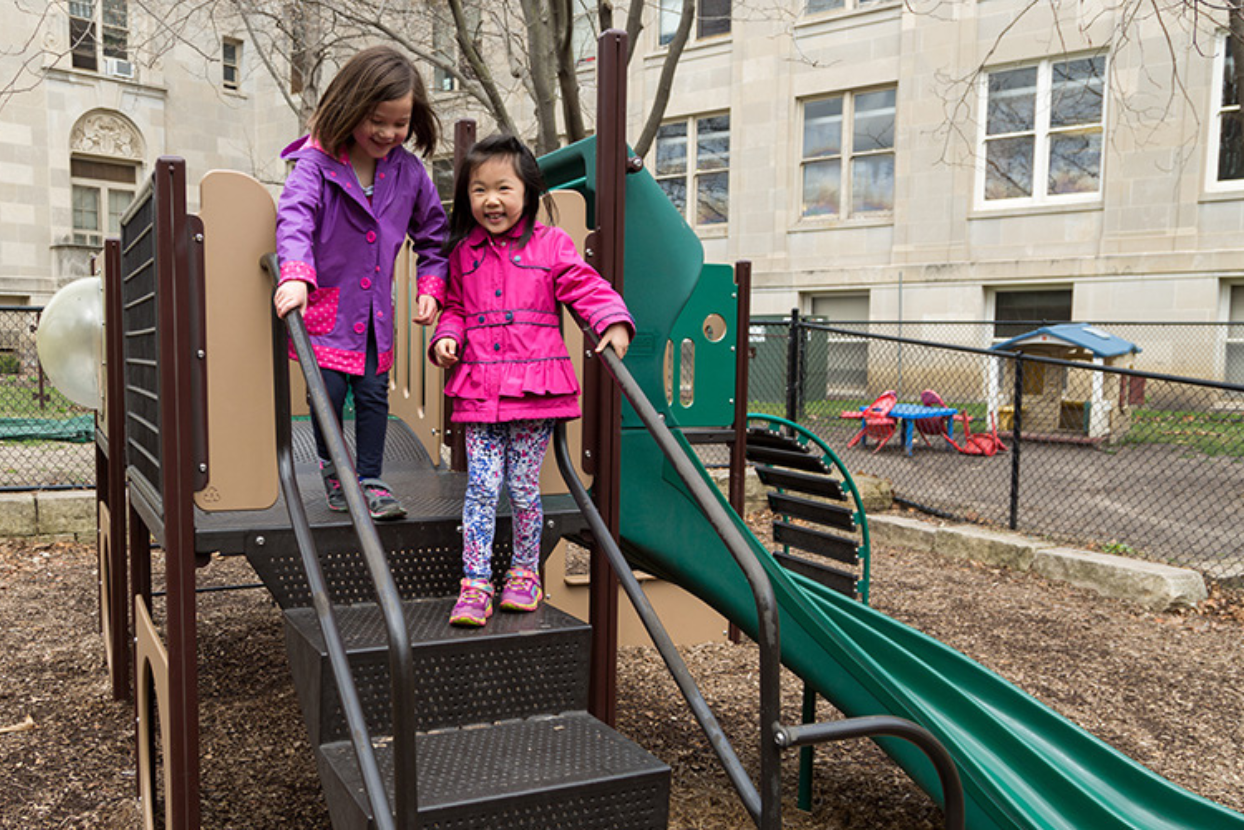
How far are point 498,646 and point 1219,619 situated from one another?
16.1 feet

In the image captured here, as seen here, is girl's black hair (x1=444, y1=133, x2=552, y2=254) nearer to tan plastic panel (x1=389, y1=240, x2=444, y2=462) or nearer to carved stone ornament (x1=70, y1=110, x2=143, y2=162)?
tan plastic panel (x1=389, y1=240, x2=444, y2=462)

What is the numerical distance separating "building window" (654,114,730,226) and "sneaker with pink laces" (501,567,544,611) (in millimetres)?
16019

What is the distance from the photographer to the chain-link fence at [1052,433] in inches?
291

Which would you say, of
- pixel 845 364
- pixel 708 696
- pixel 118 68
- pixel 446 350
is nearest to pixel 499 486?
pixel 446 350

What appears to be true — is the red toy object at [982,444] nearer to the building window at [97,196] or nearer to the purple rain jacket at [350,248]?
the purple rain jacket at [350,248]

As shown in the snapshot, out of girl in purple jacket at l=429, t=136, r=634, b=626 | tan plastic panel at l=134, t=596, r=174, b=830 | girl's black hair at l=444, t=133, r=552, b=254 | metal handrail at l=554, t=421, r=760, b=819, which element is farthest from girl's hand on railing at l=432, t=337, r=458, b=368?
tan plastic panel at l=134, t=596, r=174, b=830

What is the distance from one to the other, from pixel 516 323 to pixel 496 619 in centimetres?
81

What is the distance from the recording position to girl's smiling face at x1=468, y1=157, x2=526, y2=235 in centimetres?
265

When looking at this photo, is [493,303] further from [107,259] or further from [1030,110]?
[1030,110]

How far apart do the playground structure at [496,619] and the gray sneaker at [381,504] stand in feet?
0.23

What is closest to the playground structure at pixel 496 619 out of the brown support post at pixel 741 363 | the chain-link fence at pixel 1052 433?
the brown support post at pixel 741 363

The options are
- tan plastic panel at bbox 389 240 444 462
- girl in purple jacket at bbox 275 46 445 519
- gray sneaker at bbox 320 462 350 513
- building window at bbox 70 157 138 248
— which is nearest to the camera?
girl in purple jacket at bbox 275 46 445 519

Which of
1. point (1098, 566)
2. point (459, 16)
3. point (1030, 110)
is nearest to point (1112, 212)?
point (1030, 110)

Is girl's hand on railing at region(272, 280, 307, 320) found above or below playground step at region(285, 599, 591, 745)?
above
